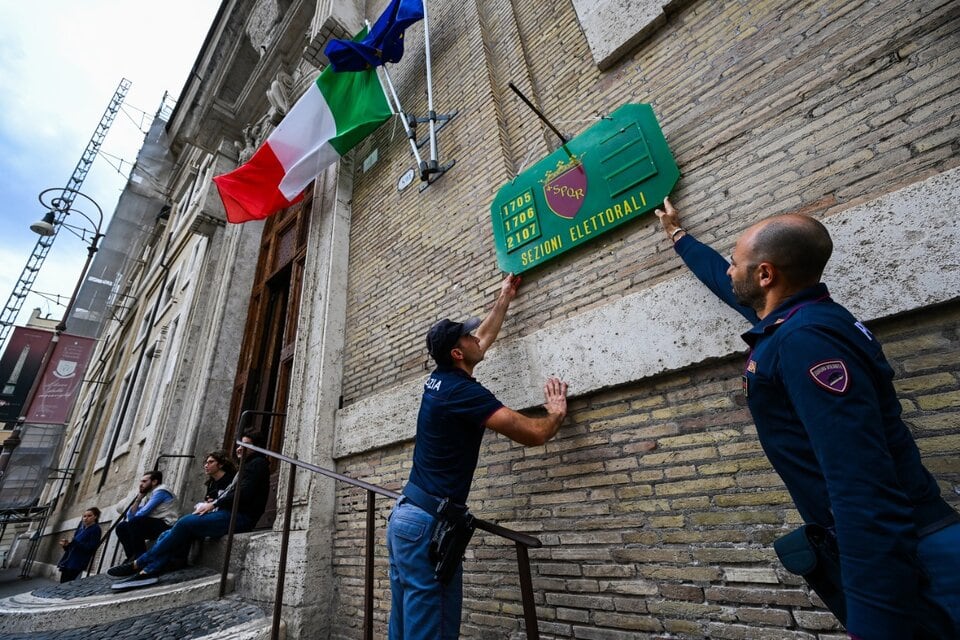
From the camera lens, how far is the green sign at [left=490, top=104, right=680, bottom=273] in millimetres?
2725

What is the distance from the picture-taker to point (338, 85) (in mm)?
5816

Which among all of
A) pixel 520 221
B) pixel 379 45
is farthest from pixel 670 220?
pixel 379 45

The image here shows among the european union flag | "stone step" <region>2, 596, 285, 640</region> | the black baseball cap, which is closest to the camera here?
the black baseball cap

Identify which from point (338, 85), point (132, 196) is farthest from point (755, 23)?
point (132, 196)

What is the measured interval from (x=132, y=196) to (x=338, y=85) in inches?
754

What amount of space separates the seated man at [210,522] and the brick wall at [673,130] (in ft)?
4.49

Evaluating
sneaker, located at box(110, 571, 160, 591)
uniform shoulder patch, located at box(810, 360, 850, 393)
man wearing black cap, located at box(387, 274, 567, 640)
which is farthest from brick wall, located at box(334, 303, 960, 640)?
sneaker, located at box(110, 571, 160, 591)

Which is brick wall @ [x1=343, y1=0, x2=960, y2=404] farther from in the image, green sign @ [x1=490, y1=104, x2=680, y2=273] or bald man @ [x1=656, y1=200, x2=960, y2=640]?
bald man @ [x1=656, y1=200, x2=960, y2=640]

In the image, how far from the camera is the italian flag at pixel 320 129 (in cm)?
560

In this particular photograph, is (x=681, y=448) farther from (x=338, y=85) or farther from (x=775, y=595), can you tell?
(x=338, y=85)

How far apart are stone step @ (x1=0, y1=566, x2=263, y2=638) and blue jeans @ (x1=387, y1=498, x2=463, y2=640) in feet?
7.51

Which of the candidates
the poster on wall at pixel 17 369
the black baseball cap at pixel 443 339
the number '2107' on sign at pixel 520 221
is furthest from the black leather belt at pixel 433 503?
the poster on wall at pixel 17 369

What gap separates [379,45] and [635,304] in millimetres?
5129

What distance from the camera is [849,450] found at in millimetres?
1012
